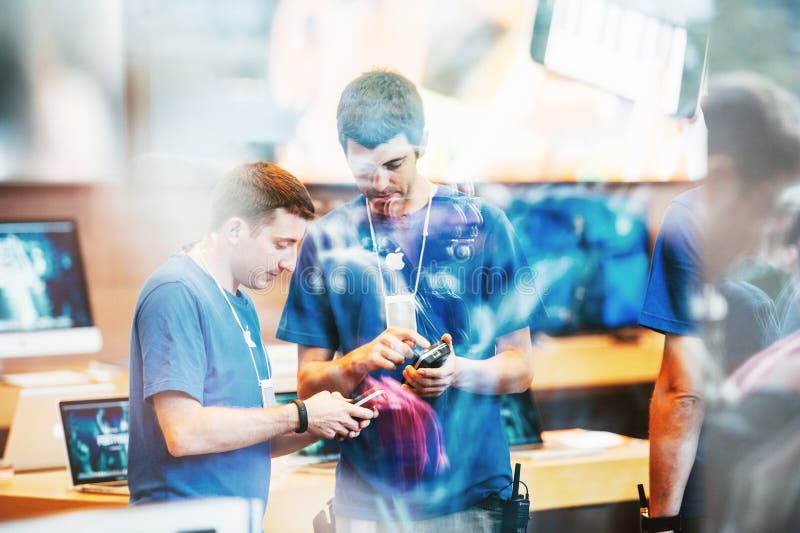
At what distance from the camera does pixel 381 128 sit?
7.49 ft

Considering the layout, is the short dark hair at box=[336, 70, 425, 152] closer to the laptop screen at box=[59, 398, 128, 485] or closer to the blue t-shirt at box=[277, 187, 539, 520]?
the blue t-shirt at box=[277, 187, 539, 520]

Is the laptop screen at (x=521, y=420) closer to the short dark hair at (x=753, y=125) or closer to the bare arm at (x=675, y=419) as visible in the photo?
the bare arm at (x=675, y=419)

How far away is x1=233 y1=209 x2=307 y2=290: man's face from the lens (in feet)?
7.11

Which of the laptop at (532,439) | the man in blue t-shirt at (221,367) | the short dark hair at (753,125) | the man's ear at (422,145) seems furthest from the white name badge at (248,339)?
the short dark hair at (753,125)

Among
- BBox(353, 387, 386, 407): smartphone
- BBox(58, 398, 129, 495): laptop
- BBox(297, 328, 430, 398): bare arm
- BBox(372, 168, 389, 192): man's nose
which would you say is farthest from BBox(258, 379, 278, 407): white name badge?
BBox(372, 168, 389, 192): man's nose

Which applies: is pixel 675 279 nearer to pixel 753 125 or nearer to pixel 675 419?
pixel 675 419

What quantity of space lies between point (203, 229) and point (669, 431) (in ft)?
4.54

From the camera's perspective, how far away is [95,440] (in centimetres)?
239

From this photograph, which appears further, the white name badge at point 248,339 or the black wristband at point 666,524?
the black wristband at point 666,524

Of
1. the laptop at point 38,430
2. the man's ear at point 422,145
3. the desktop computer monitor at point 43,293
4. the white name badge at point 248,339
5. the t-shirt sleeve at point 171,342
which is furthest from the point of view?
the desktop computer monitor at point 43,293

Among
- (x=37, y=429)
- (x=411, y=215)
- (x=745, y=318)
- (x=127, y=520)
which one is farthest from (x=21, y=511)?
(x=745, y=318)

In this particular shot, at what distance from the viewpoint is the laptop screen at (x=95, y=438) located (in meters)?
2.38

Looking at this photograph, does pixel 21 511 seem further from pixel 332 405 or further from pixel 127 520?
pixel 332 405

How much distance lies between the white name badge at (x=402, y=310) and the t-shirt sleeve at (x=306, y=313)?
0.49 ft
